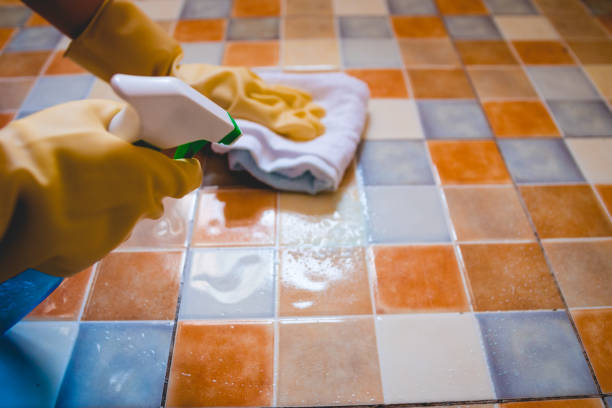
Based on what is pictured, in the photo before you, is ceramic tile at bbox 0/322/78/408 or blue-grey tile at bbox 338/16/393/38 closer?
ceramic tile at bbox 0/322/78/408

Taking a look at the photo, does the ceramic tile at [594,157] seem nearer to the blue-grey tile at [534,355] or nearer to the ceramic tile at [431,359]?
the blue-grey tile at [534,355]

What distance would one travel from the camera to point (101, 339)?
702 millimetres

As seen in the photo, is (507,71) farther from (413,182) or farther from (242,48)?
(242,48)

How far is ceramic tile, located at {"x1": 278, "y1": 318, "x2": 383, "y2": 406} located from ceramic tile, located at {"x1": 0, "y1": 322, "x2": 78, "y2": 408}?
1.14 feet

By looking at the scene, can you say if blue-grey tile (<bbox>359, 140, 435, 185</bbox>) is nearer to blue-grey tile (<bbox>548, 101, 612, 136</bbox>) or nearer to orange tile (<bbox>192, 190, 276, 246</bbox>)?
orange tile (<bbox>192, 190, 276, 246</bbox>)

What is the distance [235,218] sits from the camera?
0.86m

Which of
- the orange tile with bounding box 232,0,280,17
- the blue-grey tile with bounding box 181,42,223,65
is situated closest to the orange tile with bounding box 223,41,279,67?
the blue-grey tile with bounding box 181,42,223,65

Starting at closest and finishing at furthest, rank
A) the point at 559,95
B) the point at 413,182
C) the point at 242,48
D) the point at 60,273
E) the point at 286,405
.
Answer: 1. the point at 60,273
2. the point at 286,405
3. the point at 413,182
4. the point at 559,95
5. the point at 242,48

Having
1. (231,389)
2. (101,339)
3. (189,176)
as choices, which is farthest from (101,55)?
(231,389)

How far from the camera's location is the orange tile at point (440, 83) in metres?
1.11

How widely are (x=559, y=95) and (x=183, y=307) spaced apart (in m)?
1.06

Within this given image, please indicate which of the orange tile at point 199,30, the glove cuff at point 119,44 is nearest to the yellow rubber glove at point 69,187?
the glove cuff at point 119,44

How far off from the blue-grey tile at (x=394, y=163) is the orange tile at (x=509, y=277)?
0.19 m

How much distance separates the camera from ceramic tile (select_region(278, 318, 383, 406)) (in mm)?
649
